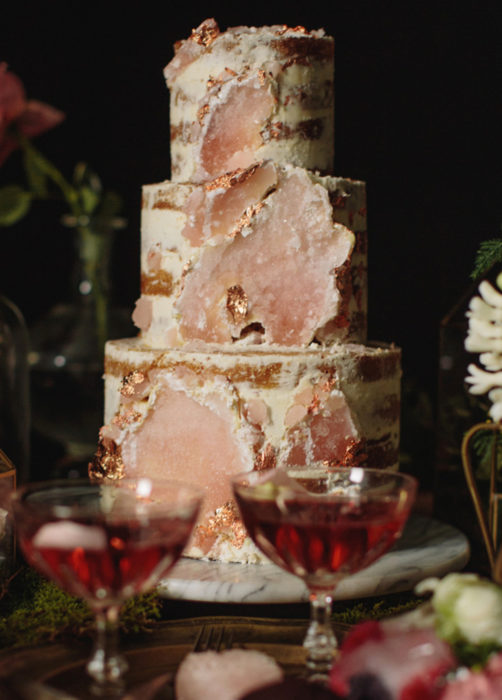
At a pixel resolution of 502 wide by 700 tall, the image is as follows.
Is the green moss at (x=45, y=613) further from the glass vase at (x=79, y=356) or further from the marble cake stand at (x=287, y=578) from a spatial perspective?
the glass vase at (x=79, y=356)

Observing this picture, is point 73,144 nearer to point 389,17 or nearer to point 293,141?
point 389,17

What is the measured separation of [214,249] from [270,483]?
0.65 meters

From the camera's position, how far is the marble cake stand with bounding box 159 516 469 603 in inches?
65.6

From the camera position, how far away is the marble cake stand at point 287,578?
5.47ft

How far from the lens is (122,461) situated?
191 centimetres

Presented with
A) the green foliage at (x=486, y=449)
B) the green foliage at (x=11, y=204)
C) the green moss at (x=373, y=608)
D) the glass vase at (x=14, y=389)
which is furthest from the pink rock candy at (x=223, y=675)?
the green foliage at (x=11, y=204)

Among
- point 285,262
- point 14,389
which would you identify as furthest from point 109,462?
point 14,389

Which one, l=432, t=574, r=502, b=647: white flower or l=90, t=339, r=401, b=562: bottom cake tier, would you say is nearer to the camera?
l=432, t=574, r=502, b=647: white flower

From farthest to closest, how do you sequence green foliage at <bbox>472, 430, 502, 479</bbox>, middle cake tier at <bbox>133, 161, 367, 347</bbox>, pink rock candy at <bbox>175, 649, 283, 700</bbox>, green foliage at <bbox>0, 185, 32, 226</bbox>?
green foliage at <bbox>0, 185, 32, 226</bbox> → middle cake tier at <bbox>133, 161, 367, 347</bbox> → green foliage at <bbox>472, 430, 502, 479</bbox> → pink rock candy at <bbox>175, 649, 283, 700</bbox>

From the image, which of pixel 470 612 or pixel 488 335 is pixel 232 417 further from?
pixel 470 612

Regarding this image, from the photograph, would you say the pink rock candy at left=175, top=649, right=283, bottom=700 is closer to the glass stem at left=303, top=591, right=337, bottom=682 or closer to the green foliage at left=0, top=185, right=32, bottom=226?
the glass stem at left=303, top=591, right=337, bottom=682

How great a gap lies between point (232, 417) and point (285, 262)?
1.06ft

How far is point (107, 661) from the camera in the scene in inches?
47.0

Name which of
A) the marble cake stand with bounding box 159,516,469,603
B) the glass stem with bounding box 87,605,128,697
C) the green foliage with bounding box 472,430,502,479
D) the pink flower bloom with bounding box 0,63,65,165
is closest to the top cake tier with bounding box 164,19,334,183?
the pink flower bloom with bounding box 0,63,65,165
